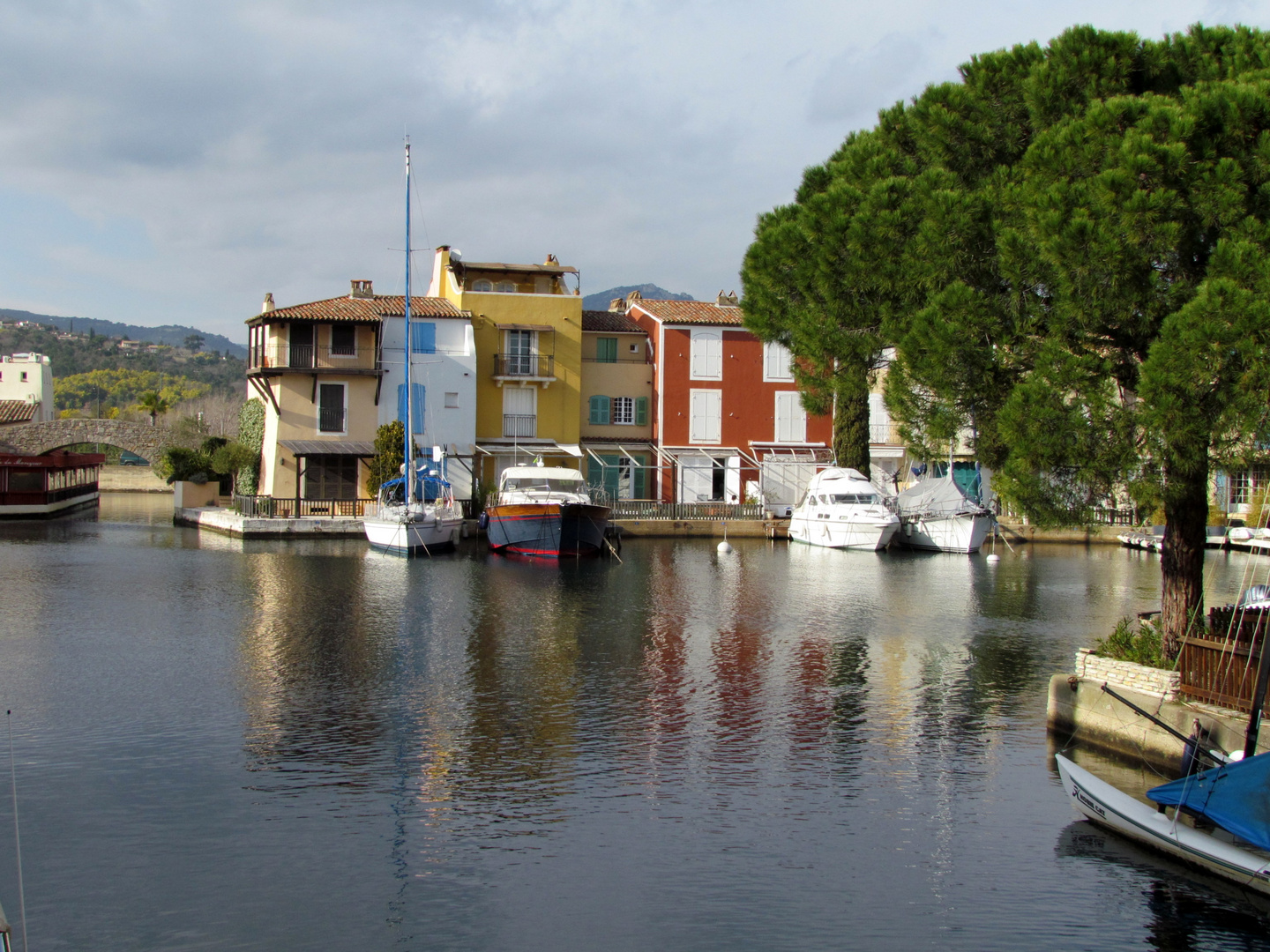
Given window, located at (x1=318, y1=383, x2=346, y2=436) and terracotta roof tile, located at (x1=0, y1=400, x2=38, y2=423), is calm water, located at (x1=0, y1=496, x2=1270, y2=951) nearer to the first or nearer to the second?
window, located at (x1=318, y1=383, x2=346, y2=436)

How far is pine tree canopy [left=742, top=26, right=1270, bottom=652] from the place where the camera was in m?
11.8

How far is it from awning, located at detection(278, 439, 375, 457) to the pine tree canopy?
2960cm

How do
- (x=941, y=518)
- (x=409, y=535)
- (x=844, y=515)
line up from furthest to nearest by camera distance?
(x=941, y=518)
(x=844, y=515)
(x=409, y=535)

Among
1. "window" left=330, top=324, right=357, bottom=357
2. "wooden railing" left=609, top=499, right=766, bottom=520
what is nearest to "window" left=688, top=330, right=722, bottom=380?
"wooden railing" left=609, top=499, right=766, bottom=520

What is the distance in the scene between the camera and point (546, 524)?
3403 centimetres

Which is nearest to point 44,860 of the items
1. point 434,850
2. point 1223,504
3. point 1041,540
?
point 434,850

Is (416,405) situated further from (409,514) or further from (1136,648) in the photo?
(1136,648)

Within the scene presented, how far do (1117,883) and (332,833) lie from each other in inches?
274

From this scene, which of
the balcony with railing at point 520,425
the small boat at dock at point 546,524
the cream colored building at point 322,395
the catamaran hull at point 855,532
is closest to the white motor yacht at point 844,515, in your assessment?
the catamaran hull at point 855,532

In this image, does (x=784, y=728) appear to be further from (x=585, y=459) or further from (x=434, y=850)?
(x=585, y=459)

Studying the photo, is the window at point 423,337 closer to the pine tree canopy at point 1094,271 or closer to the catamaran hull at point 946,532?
the catamaran hull at point 946,532

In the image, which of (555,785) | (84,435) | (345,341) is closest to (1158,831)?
(555,785)

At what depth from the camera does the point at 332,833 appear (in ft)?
33.2

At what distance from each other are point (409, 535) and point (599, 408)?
16.0 meters
